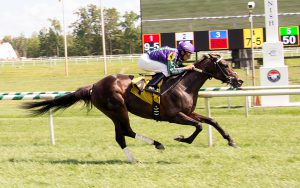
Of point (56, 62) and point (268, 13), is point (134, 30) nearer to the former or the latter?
point (56, 62)

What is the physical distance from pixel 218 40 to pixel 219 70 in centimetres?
1474

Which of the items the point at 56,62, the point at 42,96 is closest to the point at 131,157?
the point at 42,96

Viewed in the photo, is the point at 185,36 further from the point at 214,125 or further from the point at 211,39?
the point at 214,125

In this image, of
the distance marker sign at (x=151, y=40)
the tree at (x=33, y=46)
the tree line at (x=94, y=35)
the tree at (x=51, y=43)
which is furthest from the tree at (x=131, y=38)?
the distance marker sign at (x=151, y=40)

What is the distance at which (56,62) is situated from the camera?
157 feet

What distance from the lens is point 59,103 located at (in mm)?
6980

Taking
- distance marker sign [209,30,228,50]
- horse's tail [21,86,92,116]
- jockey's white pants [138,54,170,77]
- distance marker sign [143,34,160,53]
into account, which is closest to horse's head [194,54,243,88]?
jockey's white pants [138,54,170,77]

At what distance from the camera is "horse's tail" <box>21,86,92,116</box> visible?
673cm

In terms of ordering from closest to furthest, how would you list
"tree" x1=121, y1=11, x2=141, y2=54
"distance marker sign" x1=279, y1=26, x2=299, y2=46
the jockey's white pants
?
the jockey's white pants → "distance marker sign" x1=279, y1=26, x2=299, y2=46 → "tree" x1=121, y1=11, x2=141, y2=54

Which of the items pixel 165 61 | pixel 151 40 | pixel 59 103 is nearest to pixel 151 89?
pixel 165 61

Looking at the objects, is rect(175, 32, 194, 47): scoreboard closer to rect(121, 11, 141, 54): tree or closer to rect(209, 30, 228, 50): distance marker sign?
rect(209, 30, 228, 50): distance marker sign

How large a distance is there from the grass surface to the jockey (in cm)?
102

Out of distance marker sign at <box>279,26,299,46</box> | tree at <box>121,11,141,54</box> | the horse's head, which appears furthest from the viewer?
tree at <box>121,11,141,54</box>

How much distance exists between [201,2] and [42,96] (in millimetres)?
20275
